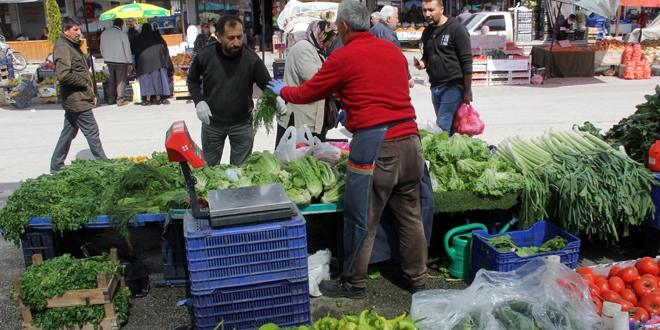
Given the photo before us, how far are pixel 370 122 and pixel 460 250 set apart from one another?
1.39 meters

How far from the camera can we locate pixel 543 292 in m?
3.30

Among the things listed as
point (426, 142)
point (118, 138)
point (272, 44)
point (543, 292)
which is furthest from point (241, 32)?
point (272, 44)

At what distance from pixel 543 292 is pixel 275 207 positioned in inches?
63.6

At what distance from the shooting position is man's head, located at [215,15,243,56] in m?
4.88

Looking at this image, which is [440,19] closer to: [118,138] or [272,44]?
[118,138]

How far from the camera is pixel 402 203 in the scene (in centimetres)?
400

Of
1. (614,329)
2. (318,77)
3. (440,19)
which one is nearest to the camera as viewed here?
(614,329)

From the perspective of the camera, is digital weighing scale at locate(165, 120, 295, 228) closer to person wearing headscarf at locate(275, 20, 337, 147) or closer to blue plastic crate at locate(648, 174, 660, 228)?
person wearing headscarf at locate(275, 20, 337, 147)

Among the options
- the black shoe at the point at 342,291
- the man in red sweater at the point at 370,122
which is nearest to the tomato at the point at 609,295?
the man in red sweater at the point at 370,122

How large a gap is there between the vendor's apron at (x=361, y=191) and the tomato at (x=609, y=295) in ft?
3.95

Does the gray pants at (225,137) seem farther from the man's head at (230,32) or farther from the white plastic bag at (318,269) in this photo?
the white plastic bag at (318,269)

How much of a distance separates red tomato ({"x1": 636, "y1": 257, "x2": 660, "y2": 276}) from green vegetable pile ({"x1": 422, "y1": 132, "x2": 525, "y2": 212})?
0.96m

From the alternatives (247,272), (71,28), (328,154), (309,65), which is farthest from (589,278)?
(71,28)

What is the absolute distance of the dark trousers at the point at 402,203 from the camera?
12.4 ft
